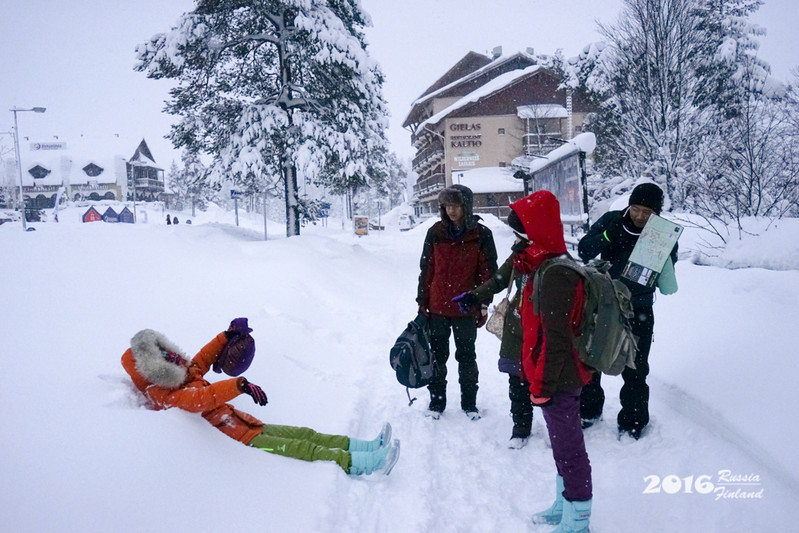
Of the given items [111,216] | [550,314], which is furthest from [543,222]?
[111,216]

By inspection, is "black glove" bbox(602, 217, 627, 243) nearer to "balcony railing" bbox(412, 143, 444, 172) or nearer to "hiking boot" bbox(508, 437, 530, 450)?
"hiking boot" bbox(508, 437, 530, 450)

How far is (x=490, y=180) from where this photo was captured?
35.7 meters

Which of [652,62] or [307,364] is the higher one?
[652,62]

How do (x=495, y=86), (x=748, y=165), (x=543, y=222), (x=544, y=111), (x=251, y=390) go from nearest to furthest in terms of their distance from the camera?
(x=543, y=222), (x=251, y=390), (x=748, y=165), (x=544, y=111), (x=495, y=86)

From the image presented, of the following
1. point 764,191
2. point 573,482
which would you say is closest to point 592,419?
point 573,482

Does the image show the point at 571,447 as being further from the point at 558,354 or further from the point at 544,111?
the point at 544,111

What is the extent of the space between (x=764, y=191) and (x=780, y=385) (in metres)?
6.84

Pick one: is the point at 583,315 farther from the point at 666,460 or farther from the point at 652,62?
the point at 652,62

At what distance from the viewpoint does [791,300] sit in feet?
12.9

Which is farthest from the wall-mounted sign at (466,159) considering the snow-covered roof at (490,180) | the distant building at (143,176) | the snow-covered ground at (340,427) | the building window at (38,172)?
the distant building at (143,176)

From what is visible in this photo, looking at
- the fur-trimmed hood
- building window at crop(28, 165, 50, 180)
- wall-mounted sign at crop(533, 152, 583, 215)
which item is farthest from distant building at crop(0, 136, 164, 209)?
the fur-trimmed hood

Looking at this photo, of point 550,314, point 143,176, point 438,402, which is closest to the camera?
point 550,314

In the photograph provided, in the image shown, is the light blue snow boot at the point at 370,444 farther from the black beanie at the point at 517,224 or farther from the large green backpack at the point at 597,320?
the black beanie at the point at 517,224

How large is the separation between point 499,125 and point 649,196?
35.0 m
